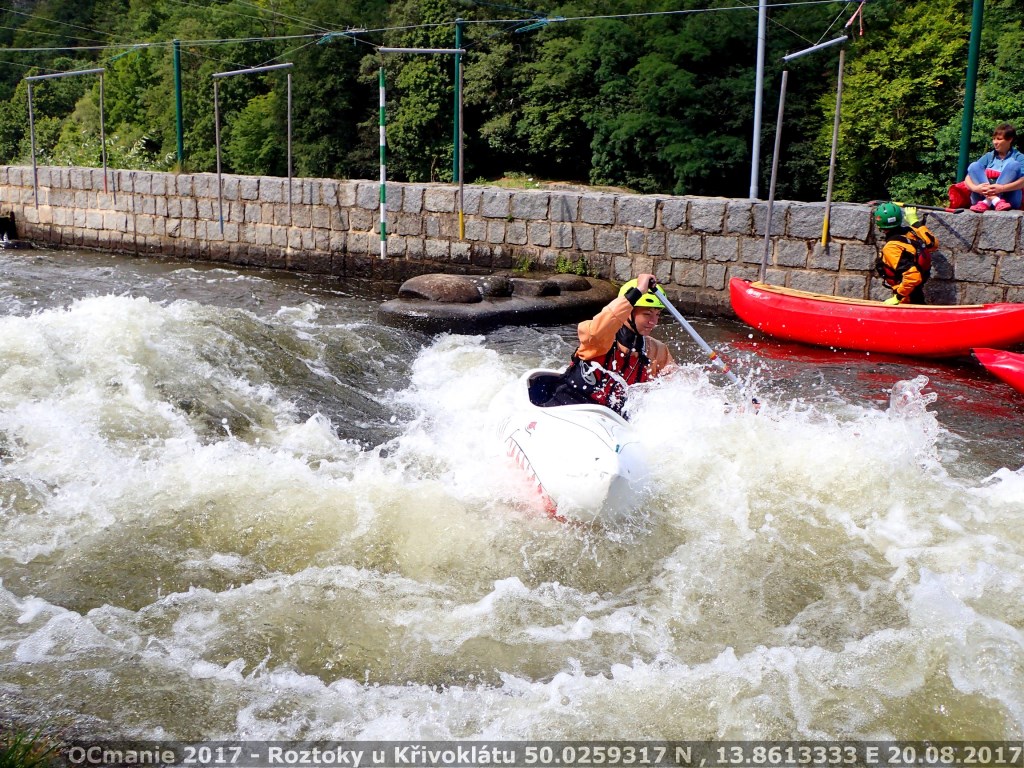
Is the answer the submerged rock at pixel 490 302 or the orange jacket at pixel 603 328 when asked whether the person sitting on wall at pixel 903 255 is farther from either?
the orange jacket at pixel 603 328

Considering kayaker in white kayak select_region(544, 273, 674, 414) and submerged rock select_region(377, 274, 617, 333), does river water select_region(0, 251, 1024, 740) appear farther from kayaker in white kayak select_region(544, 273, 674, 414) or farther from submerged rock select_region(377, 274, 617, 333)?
submerged rock select_region(377, 274, 617, 333)

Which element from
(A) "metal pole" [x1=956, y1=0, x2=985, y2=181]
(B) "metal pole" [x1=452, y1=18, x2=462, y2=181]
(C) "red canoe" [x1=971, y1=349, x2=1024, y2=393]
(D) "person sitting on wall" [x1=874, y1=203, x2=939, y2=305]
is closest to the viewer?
(C) "red canoe" [x1=971, y1=349, x2=1024, y2=393]

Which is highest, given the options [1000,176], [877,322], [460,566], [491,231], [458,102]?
[458,102]

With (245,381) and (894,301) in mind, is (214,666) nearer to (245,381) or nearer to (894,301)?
(245,381)

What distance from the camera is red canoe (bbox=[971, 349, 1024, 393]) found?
7949 millimetres

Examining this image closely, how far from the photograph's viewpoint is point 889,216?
30.1ft

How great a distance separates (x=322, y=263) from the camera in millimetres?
13523

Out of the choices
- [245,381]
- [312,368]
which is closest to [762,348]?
[312,368]

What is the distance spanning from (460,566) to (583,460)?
2.55 feet

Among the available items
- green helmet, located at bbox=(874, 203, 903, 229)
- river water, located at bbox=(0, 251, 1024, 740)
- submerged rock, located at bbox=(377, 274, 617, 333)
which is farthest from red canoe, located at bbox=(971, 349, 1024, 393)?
submerged rock, located at bbox=(377, 274, 617, 333)

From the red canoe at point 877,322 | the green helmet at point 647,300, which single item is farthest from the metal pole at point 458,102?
the green helmet at point 647,300

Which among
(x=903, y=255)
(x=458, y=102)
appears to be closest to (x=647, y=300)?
(x=903, y=255)

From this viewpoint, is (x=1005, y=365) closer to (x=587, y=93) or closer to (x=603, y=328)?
(x=603, y=328)

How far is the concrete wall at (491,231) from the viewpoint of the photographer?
386 inches
